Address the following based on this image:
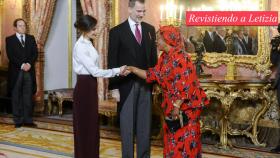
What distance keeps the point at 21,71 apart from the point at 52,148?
2066mm

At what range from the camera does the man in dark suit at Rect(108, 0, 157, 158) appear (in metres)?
4.21

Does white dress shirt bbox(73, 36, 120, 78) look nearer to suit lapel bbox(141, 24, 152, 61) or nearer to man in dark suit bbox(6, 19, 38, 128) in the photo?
suit lapel bbox(141, 24, 152, 61)

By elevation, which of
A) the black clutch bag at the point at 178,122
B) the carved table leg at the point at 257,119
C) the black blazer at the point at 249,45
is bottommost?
the carved table leg at the point at 257,119

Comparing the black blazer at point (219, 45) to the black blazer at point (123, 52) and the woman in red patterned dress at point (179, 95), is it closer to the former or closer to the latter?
the black blazer at point (123, 52)

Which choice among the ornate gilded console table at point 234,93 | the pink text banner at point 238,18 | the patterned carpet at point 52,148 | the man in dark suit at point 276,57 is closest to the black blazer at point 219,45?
the pink text banner at point 238,18

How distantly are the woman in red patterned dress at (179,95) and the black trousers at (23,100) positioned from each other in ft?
14.5

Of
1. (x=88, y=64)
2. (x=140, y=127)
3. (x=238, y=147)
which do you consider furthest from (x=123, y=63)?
(x=238, y=147)

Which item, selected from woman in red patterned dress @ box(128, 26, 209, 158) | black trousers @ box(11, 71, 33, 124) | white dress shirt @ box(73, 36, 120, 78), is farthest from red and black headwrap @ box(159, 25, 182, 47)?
black trousers @ box(11, 71, 33, 124)

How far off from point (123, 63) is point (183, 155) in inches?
45.7

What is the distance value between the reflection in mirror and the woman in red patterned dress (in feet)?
9.56

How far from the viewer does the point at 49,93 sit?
8.71 metres

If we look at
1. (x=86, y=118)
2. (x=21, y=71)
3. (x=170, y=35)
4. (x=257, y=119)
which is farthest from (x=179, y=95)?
(x=21, y=71)

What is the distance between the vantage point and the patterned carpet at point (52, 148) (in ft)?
18.2

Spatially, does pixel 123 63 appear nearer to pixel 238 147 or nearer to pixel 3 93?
pixel 238 147
